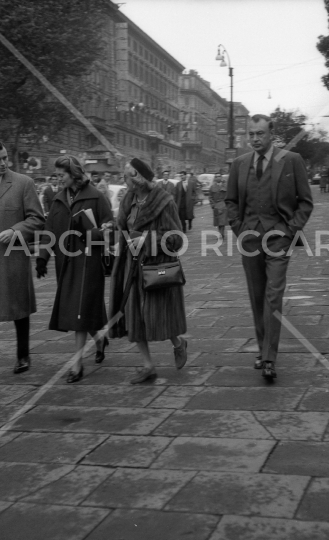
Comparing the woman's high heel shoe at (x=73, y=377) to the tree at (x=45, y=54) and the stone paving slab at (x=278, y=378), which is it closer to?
the stone paving slab at (x=278, y=378)

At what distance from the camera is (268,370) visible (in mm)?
5438

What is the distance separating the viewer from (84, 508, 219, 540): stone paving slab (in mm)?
3119

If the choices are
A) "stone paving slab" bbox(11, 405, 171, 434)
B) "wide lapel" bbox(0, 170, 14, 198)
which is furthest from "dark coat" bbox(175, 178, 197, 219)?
"stone paving slab" bbox(11, 405, 171, 434)

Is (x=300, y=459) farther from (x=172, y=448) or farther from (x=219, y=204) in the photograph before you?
(x=219, y=204)

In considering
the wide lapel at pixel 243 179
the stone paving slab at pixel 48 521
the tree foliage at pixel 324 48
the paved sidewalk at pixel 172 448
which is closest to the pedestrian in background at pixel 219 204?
the paved sidewalk at pixel 172 448

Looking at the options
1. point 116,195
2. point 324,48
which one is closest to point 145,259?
point 116,195

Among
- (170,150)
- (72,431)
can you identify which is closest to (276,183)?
(72,431)

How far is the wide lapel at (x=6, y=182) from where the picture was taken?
244 inches

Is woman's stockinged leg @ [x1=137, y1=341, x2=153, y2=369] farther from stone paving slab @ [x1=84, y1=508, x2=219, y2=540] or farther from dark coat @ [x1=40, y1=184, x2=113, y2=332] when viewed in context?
stone paving slab @ [x1=84, y1=508, x2=219, y2=540]

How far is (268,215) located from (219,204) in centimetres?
1405

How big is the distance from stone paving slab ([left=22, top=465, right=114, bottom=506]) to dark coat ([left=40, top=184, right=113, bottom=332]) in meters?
2.12

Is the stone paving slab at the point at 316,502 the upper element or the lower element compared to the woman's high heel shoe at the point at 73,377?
upper

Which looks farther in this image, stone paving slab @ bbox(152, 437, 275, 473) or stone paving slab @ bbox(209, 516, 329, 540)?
stone paving slab @ bbox(152, 437, 275, 473)

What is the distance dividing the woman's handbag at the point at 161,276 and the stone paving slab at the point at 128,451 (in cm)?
143
